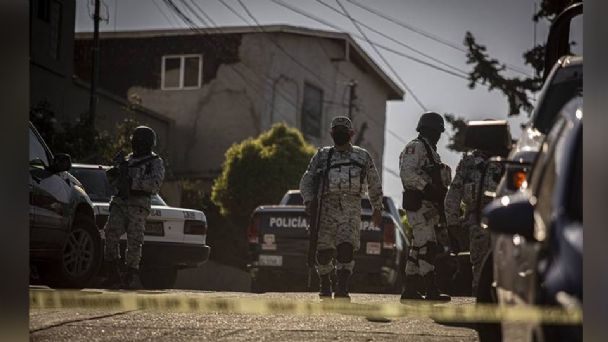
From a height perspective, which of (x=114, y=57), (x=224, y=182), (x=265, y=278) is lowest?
(x=265, y=278)

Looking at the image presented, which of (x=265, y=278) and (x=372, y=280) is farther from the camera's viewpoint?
(x=265, y=278)

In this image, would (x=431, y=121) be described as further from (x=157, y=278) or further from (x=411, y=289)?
(x=157, y=278)

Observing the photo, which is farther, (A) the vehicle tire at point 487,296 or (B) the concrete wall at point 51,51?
(B) the concrete wall at point 51,51

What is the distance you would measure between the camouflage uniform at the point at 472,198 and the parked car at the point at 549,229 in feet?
1.38

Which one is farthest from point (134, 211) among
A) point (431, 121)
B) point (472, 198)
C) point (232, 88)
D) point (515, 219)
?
point (515, 219)

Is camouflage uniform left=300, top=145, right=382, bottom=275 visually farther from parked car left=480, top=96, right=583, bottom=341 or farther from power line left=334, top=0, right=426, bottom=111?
parked car left=480, top=96, right=583, bottom=341

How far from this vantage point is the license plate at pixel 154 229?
5.03m

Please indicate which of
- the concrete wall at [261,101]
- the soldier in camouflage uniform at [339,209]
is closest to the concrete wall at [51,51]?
the concrete wall at [261,101]

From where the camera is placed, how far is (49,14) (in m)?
4.43

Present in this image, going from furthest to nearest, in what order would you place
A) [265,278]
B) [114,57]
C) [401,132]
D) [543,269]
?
[265,278], [114,57], [401,132], [543,269]

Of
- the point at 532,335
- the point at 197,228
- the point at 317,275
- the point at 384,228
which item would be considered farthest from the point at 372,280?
the point at 532,335

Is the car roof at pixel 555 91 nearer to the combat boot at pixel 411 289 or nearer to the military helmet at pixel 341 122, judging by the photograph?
the combat boot at pixel 411 289
